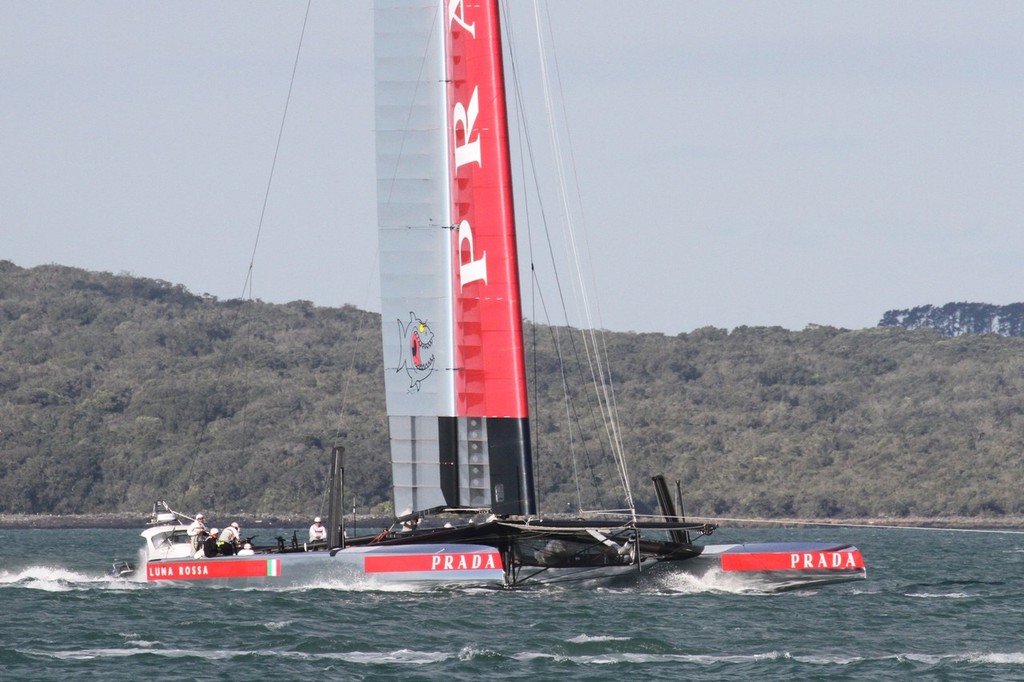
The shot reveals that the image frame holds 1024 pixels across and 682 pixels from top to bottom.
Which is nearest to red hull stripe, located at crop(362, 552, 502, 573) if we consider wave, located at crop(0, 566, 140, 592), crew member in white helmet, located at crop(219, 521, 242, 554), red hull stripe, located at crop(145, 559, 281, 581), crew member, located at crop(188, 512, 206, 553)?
red hull stripe, located at crop(145, 559, 281, 581)

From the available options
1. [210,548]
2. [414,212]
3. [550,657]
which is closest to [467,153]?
[414,212]

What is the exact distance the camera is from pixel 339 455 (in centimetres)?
2559

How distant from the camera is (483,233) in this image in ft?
84.2

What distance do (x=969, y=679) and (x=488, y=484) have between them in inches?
354

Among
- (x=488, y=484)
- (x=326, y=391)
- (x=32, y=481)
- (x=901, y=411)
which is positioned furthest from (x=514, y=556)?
(x=901, y=411)

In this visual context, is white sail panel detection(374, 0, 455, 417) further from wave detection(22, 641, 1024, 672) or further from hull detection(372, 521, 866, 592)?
wave detection(22, 641, 1024, 672)

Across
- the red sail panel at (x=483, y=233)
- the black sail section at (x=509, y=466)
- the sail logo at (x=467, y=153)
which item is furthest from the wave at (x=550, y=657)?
the sail logo at (x=467, y=153)

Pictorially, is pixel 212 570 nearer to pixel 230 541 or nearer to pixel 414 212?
pixel 230 541

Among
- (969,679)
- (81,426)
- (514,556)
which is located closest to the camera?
(969,679)

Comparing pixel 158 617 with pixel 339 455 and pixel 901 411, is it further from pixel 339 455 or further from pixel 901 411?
pixel 901 411

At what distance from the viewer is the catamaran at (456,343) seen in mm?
25031

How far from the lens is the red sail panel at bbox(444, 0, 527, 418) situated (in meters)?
25.5

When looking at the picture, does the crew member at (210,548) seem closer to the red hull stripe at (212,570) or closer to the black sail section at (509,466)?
the red hull stripe at (212,570)

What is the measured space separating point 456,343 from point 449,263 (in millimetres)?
1145
